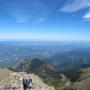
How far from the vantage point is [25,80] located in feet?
44.8

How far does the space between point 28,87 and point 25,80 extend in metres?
0.70

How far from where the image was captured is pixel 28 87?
1319 centimetres
